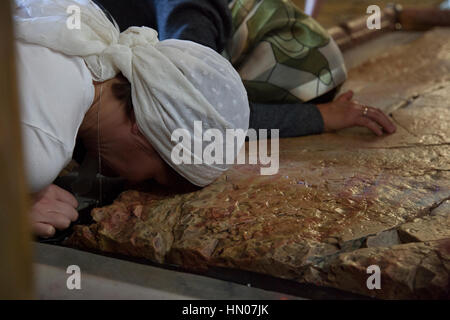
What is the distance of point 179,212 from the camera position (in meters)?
1.42

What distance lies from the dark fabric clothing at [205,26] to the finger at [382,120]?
0.17 metres

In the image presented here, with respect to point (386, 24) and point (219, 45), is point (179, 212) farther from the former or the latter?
point (386, 24)

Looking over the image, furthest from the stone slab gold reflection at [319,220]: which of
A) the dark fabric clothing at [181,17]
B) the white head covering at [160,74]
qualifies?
the dark fabric clothing at [181,17]

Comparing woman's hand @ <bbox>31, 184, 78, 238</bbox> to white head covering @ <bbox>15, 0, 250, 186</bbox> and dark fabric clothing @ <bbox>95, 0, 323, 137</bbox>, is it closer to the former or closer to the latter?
white head covering @ <bbox>15, 0, 250, 186</bbox>

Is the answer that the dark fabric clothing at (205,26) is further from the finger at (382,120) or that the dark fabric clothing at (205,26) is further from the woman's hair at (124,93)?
the woman's hair at (124,93)

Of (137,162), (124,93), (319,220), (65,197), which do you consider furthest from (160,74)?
(319,220)

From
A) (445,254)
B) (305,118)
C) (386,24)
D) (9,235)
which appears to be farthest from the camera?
(386,24)

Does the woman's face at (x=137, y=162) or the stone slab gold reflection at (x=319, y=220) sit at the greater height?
the woman's face at (x=137, y=162)

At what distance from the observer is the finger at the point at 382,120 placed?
1939 mm

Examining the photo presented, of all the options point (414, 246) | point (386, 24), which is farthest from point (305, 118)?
point (386, 24)

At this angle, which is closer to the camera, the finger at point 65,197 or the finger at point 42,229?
the finger at point 42,229

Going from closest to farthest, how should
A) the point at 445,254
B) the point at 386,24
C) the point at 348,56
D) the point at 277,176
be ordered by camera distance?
the point at 445,254, the point at 277,176, the point at 348,56, the point at 386,24

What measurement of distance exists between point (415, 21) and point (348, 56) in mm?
898

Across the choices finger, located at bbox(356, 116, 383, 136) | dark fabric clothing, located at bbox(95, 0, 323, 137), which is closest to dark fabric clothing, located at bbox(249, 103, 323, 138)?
dark fabric clothing, located at bbox(95, 0, 323, 137)
